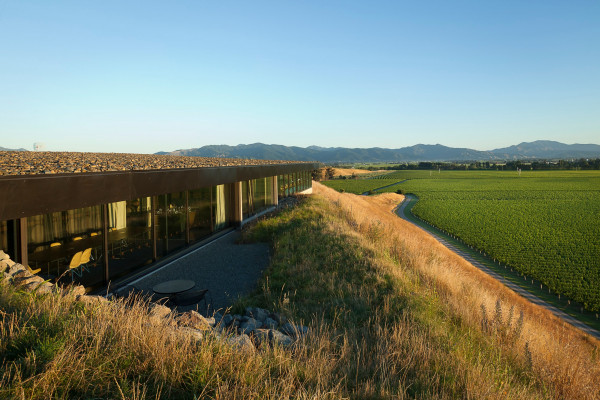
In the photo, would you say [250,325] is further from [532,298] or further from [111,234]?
[532,298]

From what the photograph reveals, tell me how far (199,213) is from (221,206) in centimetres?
202

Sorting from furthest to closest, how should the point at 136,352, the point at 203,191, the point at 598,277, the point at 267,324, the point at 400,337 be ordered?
the point at 598,277 < the point at 203,191 < the point at 267,324 < the point at 400,337 < the point at 136,352

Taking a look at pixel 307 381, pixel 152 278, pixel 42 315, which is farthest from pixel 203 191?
pixel 307 381

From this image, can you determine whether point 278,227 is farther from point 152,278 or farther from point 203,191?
point 152,278

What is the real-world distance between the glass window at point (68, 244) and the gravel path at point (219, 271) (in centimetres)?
121

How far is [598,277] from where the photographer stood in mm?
18984

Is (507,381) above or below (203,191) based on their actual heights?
below

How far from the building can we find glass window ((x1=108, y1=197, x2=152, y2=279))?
26mm

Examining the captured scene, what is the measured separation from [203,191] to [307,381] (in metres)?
10.9

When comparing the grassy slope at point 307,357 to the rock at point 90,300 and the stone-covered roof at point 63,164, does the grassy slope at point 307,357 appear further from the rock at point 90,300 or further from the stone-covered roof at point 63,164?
the stone-covered roof at point 63,164

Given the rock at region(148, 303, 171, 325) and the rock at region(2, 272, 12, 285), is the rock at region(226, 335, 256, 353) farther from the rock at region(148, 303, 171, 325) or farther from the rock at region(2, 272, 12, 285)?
the rock at region(2, 272, 12, 285)

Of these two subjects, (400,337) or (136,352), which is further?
(400,337)

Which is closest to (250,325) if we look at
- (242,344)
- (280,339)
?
(280,339)

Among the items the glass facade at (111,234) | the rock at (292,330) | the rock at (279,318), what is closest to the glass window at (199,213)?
the glass facade at (111,234)
